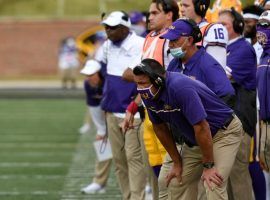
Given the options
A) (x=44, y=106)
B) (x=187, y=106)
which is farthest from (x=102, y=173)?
(x=44, y=106)

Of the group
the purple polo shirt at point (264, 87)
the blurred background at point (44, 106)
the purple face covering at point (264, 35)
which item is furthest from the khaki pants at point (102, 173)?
the purple face covering at point (264, 35)

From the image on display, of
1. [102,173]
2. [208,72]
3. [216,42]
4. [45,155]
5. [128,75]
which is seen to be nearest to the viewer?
[208,72]

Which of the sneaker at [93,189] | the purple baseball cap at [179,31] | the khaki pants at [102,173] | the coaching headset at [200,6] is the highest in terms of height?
the purple baseball cap at [179,31]

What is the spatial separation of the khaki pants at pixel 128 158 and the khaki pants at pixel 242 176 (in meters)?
0.94

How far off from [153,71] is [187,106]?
350 millimetres

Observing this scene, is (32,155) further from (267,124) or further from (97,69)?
(267,124)

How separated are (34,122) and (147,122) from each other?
11145 millimetres

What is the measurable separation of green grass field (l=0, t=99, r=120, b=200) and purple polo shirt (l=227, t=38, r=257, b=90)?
8.87ft

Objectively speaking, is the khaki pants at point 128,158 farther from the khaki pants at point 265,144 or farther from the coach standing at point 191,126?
the coach standing at point 191,126

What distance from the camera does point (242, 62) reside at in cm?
807

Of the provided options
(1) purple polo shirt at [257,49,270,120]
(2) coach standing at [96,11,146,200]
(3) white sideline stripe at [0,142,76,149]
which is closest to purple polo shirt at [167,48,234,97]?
(1) purple polo shirt at [257,49,270,120]

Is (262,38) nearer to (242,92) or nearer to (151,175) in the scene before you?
(242,92)

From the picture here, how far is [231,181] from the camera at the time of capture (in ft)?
26.4

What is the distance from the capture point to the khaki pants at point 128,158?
8781 millimetres
